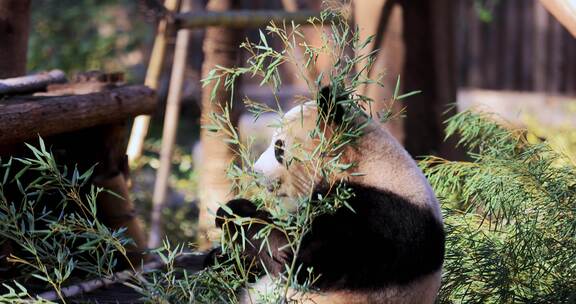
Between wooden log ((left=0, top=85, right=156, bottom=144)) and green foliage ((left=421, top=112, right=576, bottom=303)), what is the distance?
1274 millimetres

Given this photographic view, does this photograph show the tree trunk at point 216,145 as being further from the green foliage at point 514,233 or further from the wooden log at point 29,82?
the green foliage at point 514,233

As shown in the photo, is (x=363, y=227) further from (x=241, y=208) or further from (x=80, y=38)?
(x=80, y=38)

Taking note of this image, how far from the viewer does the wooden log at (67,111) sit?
300 cm

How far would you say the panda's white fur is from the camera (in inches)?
95.8

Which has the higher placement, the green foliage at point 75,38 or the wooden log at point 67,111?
the wooden log at point 67,111

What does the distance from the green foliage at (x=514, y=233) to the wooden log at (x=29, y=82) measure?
5.34ft

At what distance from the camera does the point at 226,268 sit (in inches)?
95.9

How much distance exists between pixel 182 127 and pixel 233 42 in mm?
5696

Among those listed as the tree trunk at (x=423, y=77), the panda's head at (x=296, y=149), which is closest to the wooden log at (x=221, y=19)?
the tree trunk at (x=423, y=77)

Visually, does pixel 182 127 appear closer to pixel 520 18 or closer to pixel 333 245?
pixel 520 18

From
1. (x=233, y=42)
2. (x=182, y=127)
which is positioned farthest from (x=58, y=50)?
(x=233, y=42)

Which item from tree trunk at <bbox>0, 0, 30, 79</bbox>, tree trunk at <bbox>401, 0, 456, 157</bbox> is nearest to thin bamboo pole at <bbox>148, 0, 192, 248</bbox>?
tree trunk at <bbox>0, 0, 30, 79</bbox>

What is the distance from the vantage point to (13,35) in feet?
12.9

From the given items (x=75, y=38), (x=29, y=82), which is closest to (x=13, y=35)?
(x=29, y=82)
